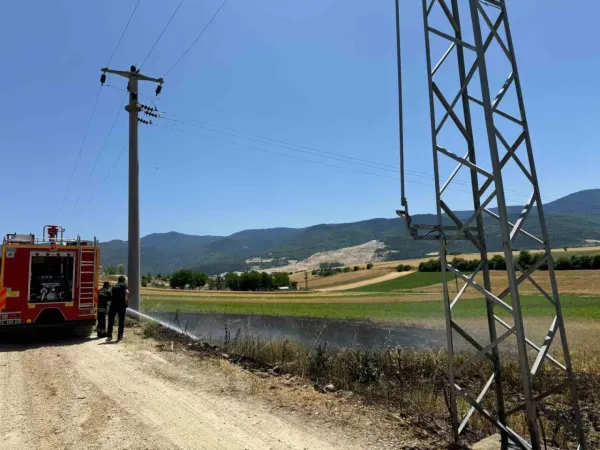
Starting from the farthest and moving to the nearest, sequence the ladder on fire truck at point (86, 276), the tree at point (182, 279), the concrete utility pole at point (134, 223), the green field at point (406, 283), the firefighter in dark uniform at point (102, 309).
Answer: the tree at point (182, 279) < the green field at point (406, 283) < the concrete utility pole at point (134, 223) < the firefighter in dark uniform at point (102, 309) < the ladder on fire truck at point (86, 276)

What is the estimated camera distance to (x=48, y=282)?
13.4m

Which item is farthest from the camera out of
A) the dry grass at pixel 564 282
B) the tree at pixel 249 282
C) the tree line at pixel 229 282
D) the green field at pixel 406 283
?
the tree at pixel 249 282

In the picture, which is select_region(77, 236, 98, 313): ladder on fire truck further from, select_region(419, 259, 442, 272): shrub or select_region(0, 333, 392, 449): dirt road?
select_region(419, 259, 442, 272): shrub

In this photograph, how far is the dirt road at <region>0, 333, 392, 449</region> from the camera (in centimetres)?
568

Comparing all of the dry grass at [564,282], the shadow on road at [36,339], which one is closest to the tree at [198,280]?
the dry grass at [564,282]

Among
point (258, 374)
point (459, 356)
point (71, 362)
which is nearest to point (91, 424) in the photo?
point (258, 374)

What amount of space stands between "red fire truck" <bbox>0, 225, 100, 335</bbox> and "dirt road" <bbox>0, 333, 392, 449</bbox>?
119 inches

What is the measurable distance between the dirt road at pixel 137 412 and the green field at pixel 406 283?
7434cm

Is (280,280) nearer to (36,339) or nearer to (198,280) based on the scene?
(198,280)

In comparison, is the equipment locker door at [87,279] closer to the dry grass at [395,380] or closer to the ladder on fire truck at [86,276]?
the ladder on fire truck at [86,276]

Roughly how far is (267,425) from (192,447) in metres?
1.25

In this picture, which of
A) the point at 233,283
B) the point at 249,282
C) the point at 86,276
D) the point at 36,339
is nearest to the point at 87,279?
the point at 86,276

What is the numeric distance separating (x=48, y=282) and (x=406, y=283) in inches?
3163

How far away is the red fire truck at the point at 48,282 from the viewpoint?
1255 cm
